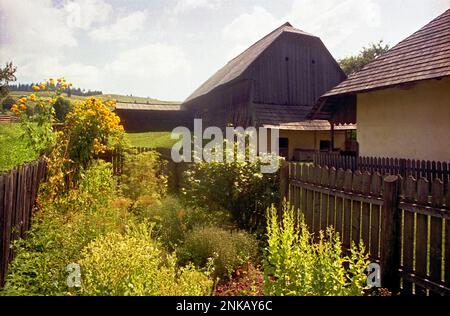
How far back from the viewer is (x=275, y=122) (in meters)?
18.5

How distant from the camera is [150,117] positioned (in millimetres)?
33750

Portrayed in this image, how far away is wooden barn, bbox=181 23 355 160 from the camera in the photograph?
19.3 m

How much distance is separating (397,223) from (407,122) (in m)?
7.33

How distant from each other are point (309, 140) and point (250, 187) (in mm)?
15072

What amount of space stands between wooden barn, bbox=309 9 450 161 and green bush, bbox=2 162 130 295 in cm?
815

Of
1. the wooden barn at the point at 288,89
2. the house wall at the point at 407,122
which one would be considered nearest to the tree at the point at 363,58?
the wooden barn at the point at 288,89

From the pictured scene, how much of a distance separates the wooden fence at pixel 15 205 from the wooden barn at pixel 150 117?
2781 cm

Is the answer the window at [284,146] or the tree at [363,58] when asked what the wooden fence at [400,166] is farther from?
the tree at [363,58]

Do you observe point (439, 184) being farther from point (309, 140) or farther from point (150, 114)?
point (150, 114)

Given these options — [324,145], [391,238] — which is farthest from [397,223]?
[324,145]

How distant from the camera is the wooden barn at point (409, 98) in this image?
873cm

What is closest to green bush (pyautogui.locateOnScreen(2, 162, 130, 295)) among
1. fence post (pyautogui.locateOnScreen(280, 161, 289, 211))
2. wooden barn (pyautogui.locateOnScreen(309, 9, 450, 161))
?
fence post (pyautogui.locateOnScreen(280, 161, 289, 211))
